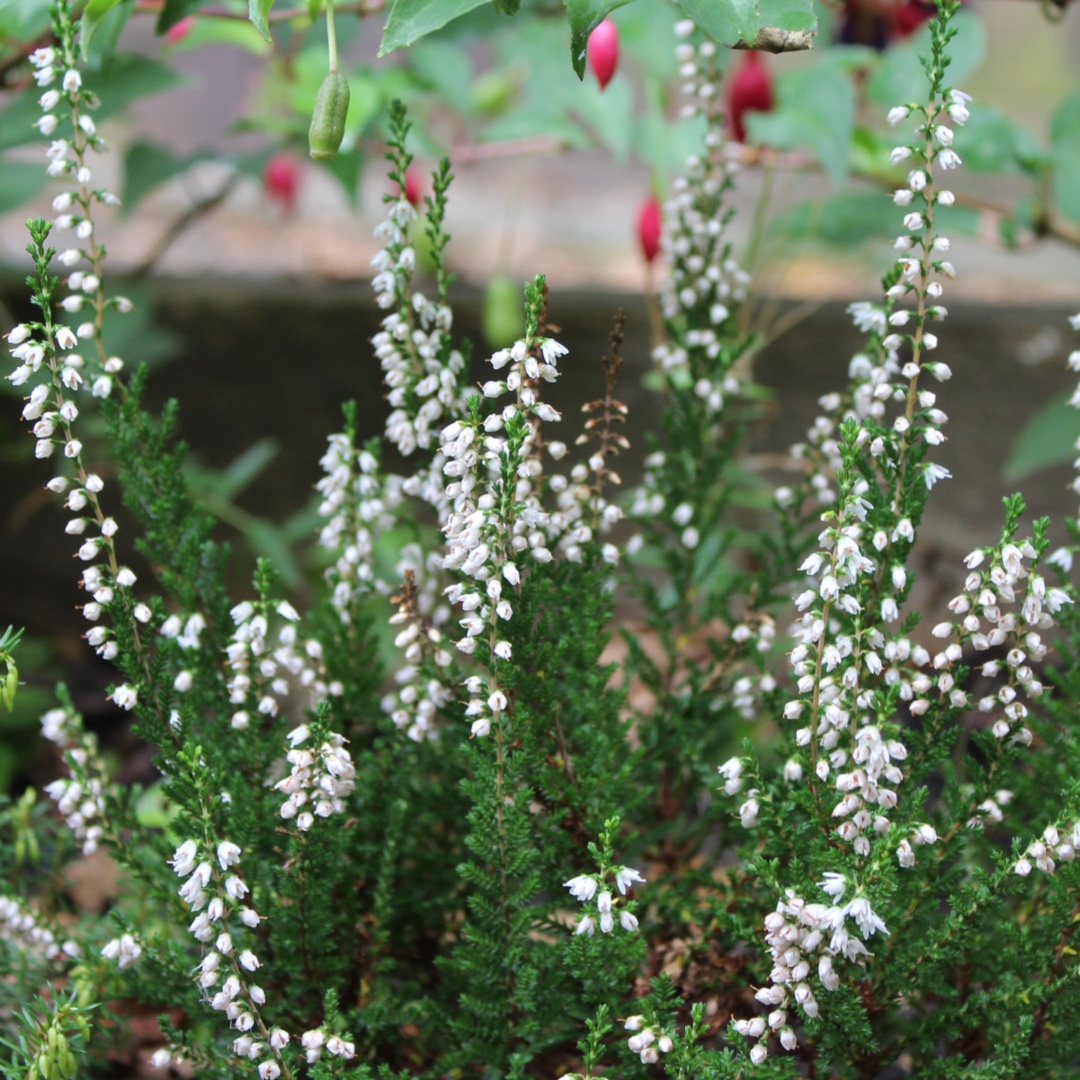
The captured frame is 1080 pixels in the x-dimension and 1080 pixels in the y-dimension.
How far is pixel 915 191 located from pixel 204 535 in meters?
0.68

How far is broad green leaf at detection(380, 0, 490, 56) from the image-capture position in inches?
33.2

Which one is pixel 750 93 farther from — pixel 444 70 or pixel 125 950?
pixel 125 950

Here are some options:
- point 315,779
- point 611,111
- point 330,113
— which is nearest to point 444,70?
point 611,111

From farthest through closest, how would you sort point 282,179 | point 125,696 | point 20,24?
point 282,179 → point 20,24 → point 125,696

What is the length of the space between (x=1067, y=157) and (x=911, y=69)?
250mm

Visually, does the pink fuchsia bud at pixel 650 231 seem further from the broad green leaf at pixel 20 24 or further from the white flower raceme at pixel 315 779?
the white flower raceme at pixel 315 779

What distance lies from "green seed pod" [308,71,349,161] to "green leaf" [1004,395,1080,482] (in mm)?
1120

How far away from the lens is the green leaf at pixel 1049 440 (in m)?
1.67

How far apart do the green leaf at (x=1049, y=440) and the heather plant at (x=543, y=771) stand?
0.58 metres

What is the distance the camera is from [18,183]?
1.67 m

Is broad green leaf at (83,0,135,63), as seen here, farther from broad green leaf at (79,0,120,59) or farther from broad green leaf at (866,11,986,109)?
broad green leaf at (866,11,986,109)

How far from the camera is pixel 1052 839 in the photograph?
86cm

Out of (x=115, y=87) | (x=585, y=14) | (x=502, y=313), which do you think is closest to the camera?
(x=585, y=14)

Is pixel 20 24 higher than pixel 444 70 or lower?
higher
